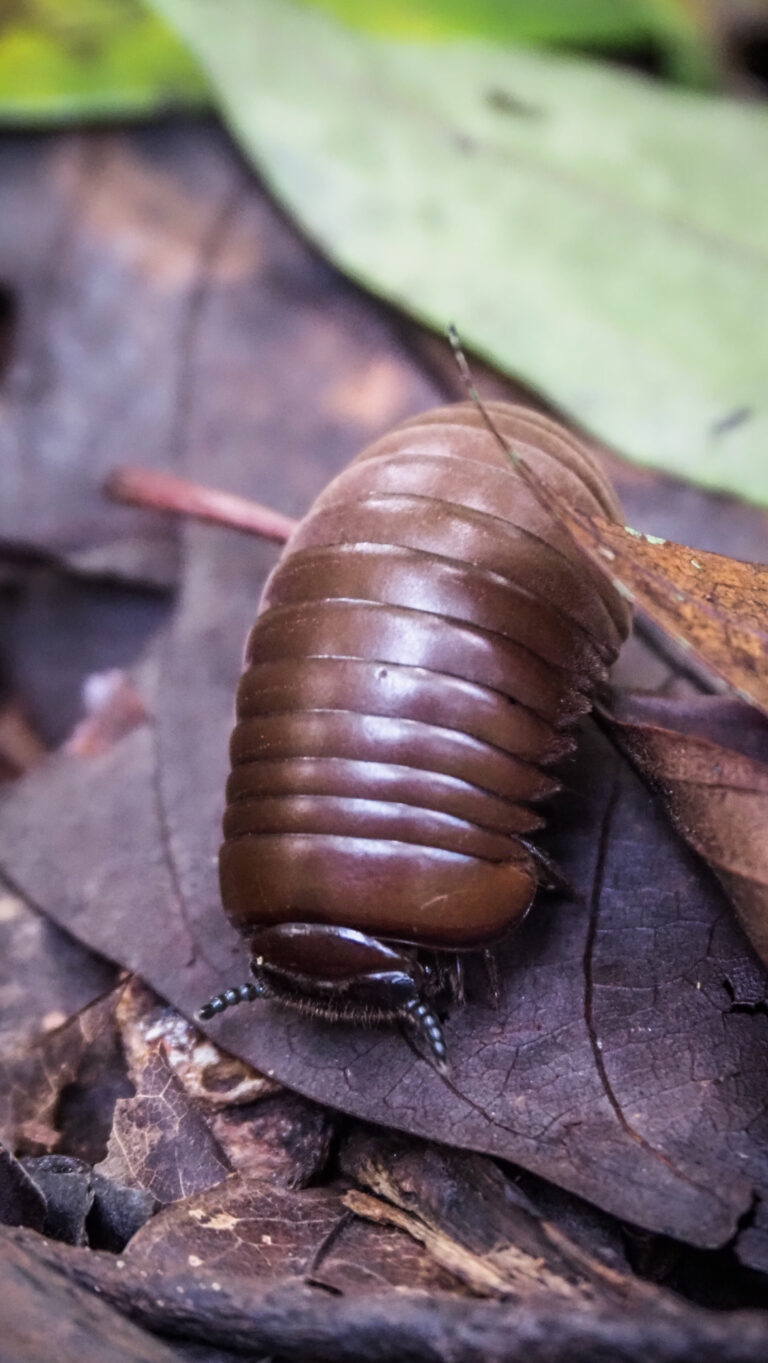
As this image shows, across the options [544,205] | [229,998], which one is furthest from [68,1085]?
[544,205]

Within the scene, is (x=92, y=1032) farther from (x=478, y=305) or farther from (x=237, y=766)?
(x=478, y=305)

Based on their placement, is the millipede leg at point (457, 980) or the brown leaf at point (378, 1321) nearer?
the brown leaf at point (378, 1321)

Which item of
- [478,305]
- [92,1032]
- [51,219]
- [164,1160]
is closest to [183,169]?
[51,219]

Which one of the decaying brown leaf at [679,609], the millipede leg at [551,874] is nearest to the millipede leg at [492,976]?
the millipede leg at [551,874]

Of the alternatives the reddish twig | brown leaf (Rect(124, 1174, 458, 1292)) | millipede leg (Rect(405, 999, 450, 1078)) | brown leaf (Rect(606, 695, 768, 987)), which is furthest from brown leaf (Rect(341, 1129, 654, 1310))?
the reddish twig

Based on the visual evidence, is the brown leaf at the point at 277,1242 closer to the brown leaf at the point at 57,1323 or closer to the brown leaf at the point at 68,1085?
the brown leaf at the point at 57,1323

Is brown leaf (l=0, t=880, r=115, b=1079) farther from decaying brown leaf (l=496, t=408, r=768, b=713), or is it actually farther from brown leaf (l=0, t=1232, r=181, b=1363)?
decaying brown leaf (l=496, t=408, r=768, b=713)

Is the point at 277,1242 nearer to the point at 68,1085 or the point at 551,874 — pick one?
the point at 68,1085
